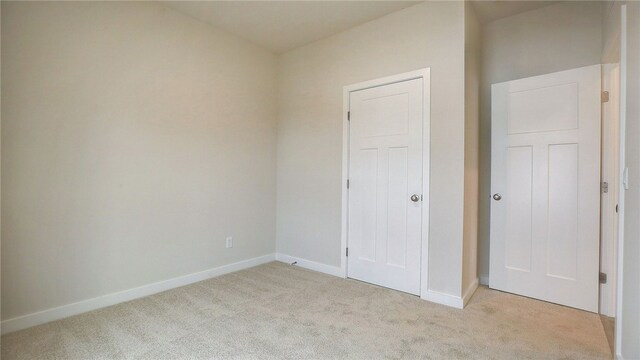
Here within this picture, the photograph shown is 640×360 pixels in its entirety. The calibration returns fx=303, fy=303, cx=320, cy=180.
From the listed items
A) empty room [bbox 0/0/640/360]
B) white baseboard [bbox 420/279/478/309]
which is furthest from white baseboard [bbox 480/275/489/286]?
white baseboard [bbox 420/279/478/309]

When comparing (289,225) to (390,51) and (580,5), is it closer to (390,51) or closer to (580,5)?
(390,51)

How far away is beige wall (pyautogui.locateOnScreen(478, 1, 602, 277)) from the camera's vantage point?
2.63 m

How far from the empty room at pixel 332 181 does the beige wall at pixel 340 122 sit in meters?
0.02

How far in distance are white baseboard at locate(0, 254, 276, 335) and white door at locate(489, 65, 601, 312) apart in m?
2.78

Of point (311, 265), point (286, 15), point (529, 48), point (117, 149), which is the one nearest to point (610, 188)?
point (529, 48)

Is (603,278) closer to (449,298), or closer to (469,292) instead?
(469,292)

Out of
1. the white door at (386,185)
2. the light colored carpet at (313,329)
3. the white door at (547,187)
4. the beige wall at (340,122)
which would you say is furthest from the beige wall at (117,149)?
the white door at (547,187)

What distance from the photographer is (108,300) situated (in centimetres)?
247

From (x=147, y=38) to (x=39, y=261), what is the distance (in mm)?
1966

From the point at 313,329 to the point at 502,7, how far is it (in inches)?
127

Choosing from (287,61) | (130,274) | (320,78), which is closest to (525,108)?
(320,78)

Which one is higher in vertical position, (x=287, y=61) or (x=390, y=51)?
(x=287, y=61)

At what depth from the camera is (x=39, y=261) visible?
2.17m

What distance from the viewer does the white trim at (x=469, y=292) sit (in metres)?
2.52
